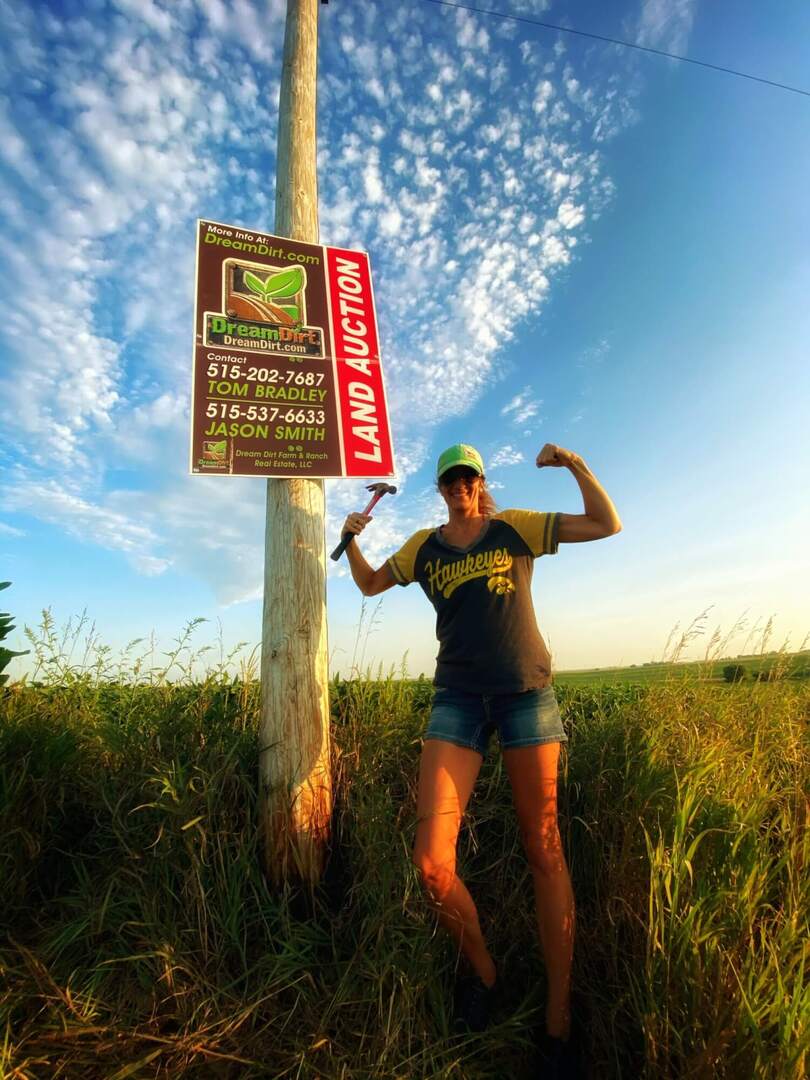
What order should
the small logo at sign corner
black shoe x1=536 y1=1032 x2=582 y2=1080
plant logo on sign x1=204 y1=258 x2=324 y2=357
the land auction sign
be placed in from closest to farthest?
black shoe x1=536 y1=1032 x2=582 y2=1080, the small logo at sign corner, the land auction sign, plant logo on sign x1=204 y1=258 x2=324 y2=357

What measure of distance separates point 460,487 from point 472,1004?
219cm

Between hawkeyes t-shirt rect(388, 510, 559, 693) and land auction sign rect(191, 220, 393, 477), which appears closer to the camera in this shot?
hawkeyes t-shirt rect(388, 510, 559, 693)

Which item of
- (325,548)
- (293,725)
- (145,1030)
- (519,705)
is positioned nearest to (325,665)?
(293,725)

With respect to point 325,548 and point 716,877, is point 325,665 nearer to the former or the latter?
point 325,548

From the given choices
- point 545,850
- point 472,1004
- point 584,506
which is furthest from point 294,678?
point 584,506

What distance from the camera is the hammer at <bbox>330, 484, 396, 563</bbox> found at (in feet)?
10.00

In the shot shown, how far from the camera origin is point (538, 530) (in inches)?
105

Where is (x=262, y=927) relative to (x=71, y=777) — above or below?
below

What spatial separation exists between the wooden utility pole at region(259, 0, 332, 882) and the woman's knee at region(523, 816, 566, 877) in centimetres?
105

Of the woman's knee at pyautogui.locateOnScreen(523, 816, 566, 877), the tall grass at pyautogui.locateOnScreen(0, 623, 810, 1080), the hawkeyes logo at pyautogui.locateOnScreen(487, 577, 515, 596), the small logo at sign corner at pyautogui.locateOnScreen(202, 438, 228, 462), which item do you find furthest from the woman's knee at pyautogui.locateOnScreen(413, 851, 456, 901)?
the small logo at sign corner at pyautogui.locateOnScreen(202, 438, 228, 462)

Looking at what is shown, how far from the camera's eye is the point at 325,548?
3.21 m

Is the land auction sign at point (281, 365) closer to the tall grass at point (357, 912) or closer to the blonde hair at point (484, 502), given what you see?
the blonde hair at point (484, 502)

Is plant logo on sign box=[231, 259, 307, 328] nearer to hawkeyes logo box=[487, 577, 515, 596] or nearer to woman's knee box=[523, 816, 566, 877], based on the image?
hawkeyes logo box=[487, 577, 515, 596]

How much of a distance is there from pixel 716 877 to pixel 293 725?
1983 mm
